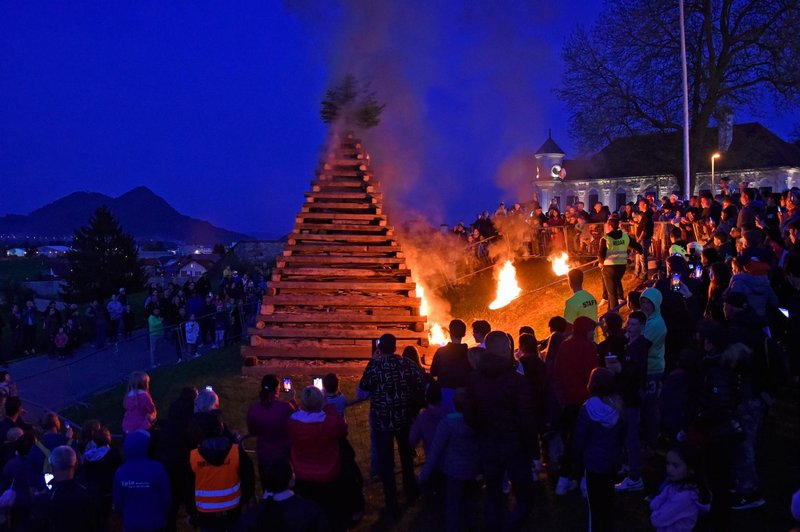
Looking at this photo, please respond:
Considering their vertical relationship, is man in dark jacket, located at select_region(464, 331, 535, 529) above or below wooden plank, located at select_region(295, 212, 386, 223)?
below

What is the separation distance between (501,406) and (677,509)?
1.53 metres

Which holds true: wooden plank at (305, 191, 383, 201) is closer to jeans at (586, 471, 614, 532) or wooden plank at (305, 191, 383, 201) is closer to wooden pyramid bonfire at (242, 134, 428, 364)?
wooden pyramid bonfire at (242, 134, 428, 364)

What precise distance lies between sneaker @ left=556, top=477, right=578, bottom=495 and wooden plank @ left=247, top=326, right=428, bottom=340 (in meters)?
5.72

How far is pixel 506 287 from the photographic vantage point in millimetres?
18484

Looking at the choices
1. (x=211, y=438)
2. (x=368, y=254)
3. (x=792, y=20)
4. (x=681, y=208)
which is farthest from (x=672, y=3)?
(x=211, y=438)

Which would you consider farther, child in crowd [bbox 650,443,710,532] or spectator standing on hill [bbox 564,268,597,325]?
spectator standing on hill [bbox 564,268,597,325]

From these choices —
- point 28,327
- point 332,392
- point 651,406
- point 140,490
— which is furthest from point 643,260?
point 28,327

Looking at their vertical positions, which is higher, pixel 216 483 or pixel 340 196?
pixel 340 196

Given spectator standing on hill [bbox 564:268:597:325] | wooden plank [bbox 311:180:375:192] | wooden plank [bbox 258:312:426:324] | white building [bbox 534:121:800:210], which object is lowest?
wooden plank [bbox 258:312:426:324]

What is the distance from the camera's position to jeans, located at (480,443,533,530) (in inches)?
235

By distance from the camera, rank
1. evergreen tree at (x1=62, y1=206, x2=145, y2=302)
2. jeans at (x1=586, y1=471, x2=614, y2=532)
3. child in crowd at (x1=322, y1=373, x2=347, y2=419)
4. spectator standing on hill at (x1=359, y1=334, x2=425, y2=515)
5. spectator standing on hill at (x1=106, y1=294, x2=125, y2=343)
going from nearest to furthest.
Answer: jeans at (x1=586, y1=471, x2=614, y2=532) < child in crowd at (x1=322, y1=373, x2=347, y2=419) < spectator standing on hill at (x1=359, y1=334, x2=425, y2=515) < spectator standing on hill at (x1=106, y1=294, x2=125, y2=343) < evergreen tree at (x1=62, y1=206, x2=145, y2=302)

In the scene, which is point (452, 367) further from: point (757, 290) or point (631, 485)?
point (757, 290)

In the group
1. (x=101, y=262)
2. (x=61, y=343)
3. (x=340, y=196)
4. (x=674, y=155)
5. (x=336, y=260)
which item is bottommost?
(x=61, y=343)

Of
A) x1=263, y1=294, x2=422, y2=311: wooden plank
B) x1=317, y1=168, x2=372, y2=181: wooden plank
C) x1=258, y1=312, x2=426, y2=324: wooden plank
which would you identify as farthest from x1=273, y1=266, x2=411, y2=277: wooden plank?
x1=317, y1=168, x2=372, y2=181: wooden plank
